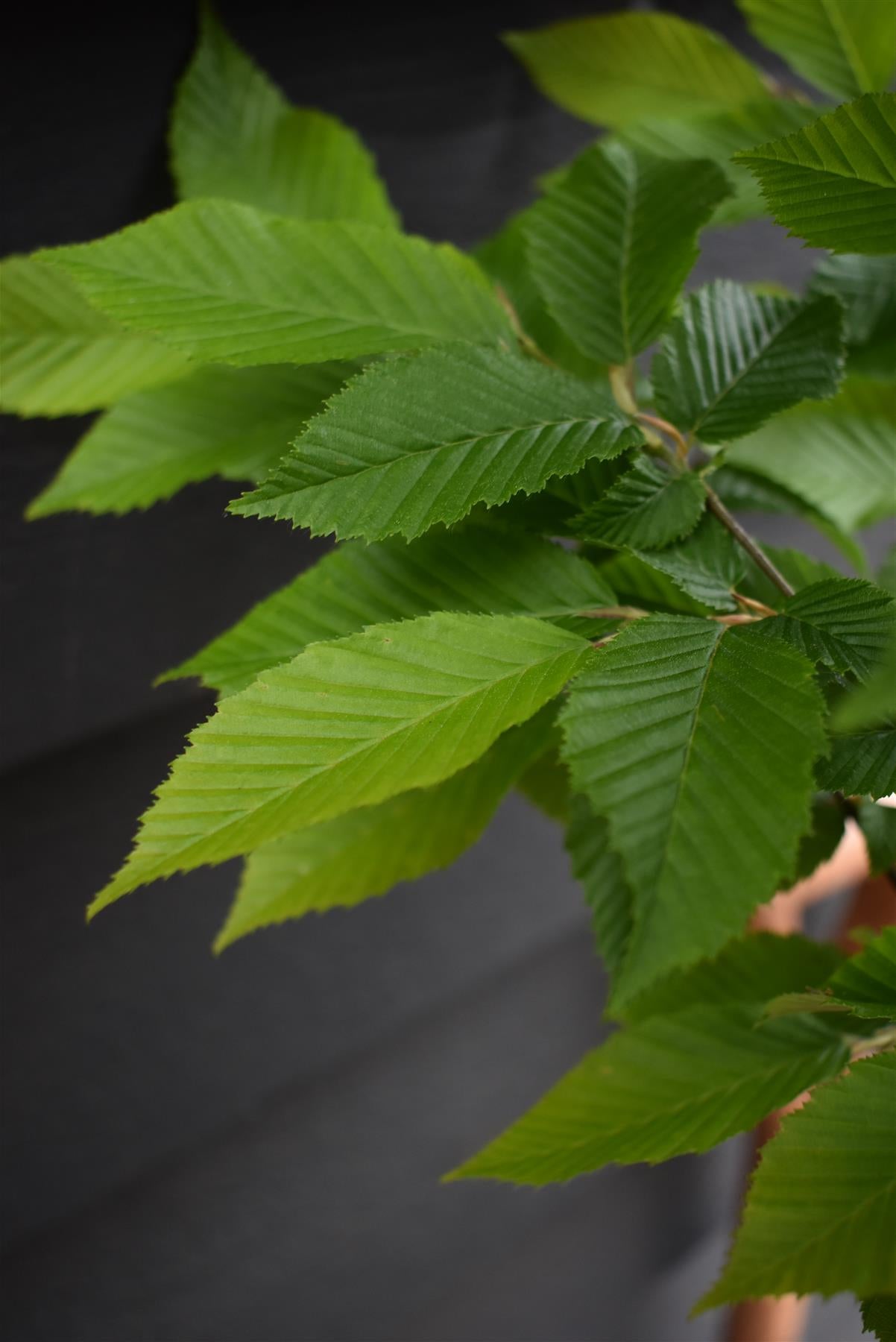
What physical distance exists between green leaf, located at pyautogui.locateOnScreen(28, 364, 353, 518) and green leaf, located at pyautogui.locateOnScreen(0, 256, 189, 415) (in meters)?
0.02

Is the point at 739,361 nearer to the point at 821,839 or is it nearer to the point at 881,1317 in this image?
the point at 821,839

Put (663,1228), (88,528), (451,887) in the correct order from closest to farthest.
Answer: (88,528)
(451,887)
(663,1228)

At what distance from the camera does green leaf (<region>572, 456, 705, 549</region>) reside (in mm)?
343

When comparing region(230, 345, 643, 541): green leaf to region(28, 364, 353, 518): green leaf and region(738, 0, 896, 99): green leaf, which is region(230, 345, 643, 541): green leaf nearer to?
region(28, 364, 353, 518): green leaf

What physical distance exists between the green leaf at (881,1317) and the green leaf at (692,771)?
0.13m

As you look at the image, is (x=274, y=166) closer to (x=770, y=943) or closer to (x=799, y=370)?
(x=799, y=370)

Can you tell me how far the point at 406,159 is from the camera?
57cm

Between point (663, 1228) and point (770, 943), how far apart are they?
94cm

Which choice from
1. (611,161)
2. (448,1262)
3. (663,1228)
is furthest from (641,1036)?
(663,1228)

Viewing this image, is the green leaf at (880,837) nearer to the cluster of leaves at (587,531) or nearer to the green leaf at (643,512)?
the cluster of leaves at (587,531)

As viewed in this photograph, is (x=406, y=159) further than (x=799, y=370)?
Yes

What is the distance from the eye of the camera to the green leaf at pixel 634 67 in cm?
50

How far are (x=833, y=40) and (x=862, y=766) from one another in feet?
1.13

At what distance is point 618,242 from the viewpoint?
0.40 m
